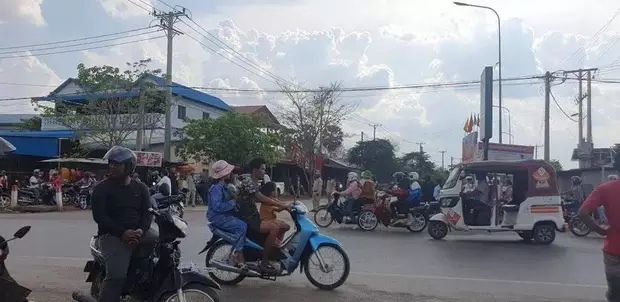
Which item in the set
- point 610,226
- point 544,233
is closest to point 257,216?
point 610,226

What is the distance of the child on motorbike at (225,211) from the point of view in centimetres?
838

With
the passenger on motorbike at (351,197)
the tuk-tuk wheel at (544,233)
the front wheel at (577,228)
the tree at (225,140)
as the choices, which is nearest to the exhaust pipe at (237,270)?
the tuk-tuk wheel at (544,233)

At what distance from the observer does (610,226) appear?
16.5 ft

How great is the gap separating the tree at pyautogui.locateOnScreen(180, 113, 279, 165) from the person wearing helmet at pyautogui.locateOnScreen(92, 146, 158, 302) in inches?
1183

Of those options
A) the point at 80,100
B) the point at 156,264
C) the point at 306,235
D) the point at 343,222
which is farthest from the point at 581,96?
the point at 156,264

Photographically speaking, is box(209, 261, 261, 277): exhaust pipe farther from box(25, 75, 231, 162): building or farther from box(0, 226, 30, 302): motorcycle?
box(25, 75, 231, 162): building

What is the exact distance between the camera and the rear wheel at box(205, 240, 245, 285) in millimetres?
8742

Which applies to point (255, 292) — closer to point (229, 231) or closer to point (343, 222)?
point (229, 231)

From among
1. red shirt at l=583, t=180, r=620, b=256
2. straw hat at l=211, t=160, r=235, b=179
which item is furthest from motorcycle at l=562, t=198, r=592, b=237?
red shirt at l=583, t=180, r=620, b=256

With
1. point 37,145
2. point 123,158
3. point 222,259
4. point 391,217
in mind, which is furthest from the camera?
point 37,145

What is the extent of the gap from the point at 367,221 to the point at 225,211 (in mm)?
10095

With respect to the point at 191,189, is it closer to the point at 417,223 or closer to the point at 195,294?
the point at 417,223

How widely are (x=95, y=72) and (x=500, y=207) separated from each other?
24.1m

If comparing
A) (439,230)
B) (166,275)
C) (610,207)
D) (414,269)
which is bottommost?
(414,269)
